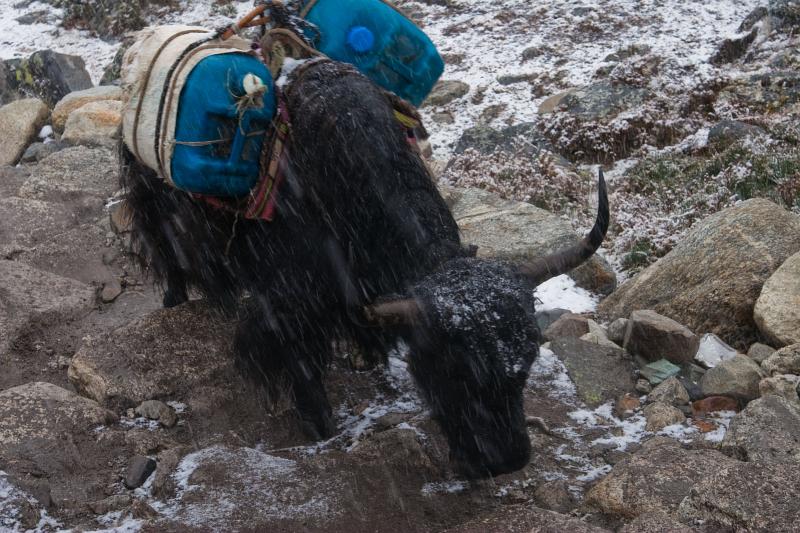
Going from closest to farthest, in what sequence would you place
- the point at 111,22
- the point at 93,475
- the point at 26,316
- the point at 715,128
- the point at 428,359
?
the point at 428,359 → the point at 93,475 → the point at 26,316 → the point at 715,128 → the point at 111,22

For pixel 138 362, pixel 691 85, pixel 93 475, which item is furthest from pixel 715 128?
pixel 93 475

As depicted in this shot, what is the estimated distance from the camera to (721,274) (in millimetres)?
3818

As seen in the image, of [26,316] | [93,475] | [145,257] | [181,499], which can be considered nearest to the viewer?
[181,499]

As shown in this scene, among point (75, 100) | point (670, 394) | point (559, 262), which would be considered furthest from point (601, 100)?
point (559, 262)

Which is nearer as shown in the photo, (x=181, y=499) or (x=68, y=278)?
(x=181, y=499)

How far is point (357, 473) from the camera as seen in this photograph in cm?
265

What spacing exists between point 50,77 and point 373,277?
23.0 feet

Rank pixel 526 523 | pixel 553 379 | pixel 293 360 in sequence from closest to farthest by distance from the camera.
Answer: pixel 526 523 → pixel 293 360 → pixel 553 379

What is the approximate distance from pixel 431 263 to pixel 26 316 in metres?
2.42

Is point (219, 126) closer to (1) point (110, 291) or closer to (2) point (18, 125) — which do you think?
(1) point (110, 291)

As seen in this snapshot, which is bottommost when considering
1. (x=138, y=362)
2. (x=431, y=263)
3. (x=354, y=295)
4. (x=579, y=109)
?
(x=579, y=109)

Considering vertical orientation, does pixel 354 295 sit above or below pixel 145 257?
above

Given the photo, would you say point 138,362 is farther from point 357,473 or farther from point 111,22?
point 111,22

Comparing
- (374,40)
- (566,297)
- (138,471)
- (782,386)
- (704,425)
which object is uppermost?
(374,40)
